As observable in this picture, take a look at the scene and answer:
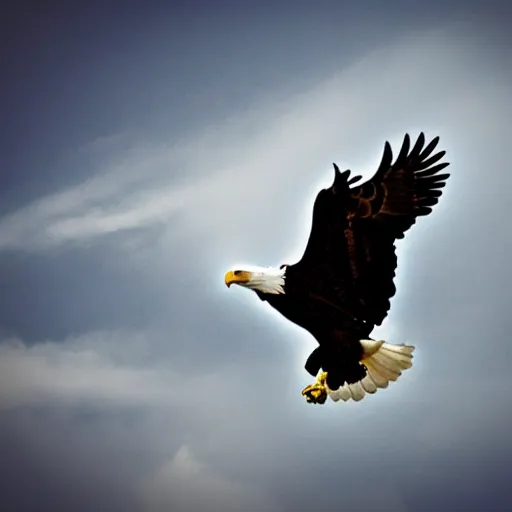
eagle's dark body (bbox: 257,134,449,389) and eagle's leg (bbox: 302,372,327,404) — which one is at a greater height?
eagle's dark body (bbox: 257,134,449,389)

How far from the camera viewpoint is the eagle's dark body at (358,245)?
711cm

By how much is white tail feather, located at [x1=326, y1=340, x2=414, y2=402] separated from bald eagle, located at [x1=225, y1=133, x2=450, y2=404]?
215 millimetres

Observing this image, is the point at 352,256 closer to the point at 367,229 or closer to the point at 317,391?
the point at 367,229

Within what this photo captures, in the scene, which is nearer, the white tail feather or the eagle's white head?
the eagle's white head

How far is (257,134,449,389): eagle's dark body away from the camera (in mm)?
7109

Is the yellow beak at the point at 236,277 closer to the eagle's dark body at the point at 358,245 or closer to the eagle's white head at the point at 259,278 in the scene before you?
the eagle's white head at the point at 259,278

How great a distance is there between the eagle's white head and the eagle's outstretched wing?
3.1 inches

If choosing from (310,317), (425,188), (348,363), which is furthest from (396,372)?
(425,188)

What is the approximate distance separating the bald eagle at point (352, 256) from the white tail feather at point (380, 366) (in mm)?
215

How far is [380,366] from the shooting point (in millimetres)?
7566

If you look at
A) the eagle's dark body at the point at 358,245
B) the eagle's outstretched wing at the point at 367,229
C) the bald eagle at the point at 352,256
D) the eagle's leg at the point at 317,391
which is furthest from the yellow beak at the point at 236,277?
the eagle's leg at the point at 317,391

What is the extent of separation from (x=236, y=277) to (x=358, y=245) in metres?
0.99

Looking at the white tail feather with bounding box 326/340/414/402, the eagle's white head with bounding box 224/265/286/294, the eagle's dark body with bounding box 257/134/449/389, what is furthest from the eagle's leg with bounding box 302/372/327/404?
the eagle's white head with bounding box 224/265/286/294

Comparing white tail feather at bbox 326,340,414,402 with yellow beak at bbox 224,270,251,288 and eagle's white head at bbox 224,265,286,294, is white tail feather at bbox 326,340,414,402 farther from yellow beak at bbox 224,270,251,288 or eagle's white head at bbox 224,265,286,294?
yellow beak at bbox 224,270,251,288
